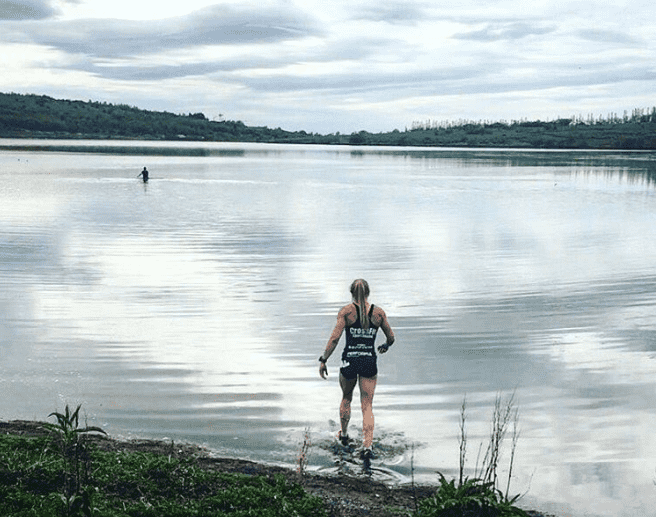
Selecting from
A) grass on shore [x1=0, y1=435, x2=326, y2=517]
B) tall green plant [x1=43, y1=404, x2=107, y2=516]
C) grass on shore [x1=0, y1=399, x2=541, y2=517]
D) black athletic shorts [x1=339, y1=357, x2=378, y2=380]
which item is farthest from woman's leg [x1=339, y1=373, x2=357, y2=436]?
tall green plant [x1=43, y1=404, x2=107, y2=516]

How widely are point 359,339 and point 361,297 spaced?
54cm

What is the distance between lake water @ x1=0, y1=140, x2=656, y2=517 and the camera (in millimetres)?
10203

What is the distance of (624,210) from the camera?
45.6 m

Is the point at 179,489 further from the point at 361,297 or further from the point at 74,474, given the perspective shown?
the point at 361,297

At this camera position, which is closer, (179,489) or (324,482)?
(179,489)

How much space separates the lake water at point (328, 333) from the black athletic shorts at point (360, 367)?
107 centimetres

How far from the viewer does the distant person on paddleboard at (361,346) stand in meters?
9.28

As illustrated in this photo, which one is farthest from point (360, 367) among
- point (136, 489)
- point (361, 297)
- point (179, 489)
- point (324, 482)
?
point (136, 489)

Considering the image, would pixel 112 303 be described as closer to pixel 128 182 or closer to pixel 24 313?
pixel 24 313

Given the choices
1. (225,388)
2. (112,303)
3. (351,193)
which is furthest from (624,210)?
(225,388)

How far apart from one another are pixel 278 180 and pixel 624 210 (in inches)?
1487

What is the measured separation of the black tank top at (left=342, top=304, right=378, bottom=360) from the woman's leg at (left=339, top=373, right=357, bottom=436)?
1.16 feet

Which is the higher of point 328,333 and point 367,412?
point 367,412

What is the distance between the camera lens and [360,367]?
9492mm
